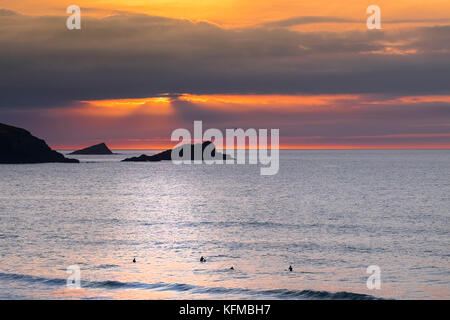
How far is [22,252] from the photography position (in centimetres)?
5681

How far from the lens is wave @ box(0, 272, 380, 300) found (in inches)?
1599

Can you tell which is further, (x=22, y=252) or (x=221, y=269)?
(x=22, y=252)

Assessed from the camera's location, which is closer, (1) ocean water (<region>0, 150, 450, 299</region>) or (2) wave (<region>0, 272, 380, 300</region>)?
(2) wave (<region>0, 272, 380, 300</region>)

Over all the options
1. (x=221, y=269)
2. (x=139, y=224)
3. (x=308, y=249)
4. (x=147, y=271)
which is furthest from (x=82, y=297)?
(x=139, y=224)

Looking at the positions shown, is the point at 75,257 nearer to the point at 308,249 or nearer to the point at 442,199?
the point at 308,249

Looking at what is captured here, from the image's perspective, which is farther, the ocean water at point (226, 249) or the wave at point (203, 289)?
the ocean water at point (226, 249)

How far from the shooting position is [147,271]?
48.5m

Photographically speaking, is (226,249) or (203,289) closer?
(203,289)

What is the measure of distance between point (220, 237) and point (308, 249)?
1368 cm

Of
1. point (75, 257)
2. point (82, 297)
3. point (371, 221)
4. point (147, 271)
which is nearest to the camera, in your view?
point (82, 297)

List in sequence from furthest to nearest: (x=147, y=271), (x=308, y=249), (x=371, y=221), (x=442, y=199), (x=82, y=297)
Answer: (x=442, y=199)
(x=371, y=221)
(x=308, y=249)
(x=147, y=271)
(x=82, y=297)

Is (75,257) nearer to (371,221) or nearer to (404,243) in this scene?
(404,243)

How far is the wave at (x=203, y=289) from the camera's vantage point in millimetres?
40625

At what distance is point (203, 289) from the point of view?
42500mm
